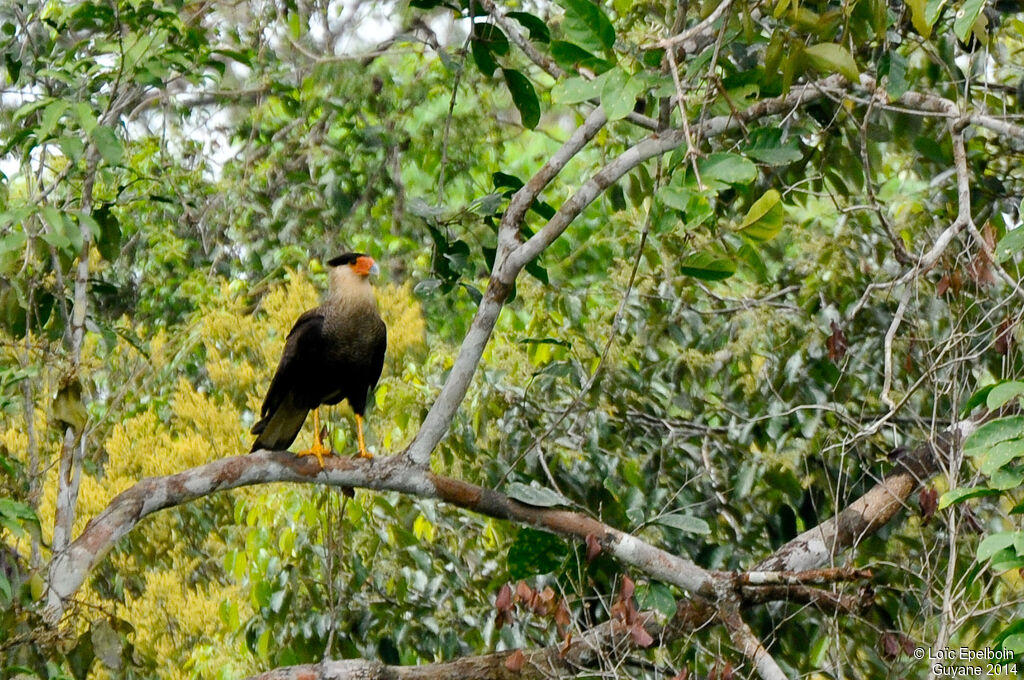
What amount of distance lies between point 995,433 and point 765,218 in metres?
0.57

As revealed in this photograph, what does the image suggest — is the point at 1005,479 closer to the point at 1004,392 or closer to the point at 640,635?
the point at 1004,392

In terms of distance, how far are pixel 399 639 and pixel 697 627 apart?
0.96 meters

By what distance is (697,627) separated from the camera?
10.3 ft

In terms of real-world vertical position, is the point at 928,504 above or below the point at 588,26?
below

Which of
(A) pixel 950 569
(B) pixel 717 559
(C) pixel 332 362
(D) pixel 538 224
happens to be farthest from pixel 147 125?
(A) pixel 950 569

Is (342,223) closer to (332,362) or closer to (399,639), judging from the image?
(332,362)

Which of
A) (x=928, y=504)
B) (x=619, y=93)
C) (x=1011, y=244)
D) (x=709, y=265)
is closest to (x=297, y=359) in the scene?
(x=709, y=265)

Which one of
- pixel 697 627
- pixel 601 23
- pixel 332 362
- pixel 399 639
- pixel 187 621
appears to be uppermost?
pixel 601 23

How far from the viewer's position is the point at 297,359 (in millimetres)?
4020

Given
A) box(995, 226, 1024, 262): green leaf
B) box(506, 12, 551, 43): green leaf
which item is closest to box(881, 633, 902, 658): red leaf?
box(995, 226, 1024, 262): green leaf

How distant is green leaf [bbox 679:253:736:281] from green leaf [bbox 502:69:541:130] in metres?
0.62

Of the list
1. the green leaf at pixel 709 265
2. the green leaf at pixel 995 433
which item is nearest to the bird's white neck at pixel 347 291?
the green leaf at pixel 709 265

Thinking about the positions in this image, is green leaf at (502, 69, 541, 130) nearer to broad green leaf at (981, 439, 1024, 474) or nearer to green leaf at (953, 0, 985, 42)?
green leaf at (953, 0, 985, 42)

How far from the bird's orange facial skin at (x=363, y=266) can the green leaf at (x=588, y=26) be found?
183 cm
